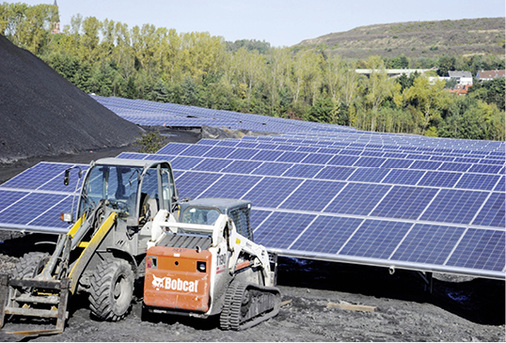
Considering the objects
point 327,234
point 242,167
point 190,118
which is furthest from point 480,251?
point 190,118

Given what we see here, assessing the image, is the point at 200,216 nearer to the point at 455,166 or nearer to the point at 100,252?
the point at 100,252

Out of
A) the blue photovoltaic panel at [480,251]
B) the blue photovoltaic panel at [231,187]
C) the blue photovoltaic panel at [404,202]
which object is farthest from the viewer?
the blue photovoltaic panel at [231,187]

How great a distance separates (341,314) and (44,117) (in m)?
41.4

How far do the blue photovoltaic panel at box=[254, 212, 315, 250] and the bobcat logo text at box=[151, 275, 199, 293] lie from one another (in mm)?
4974

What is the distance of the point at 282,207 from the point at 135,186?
5553 millimetres

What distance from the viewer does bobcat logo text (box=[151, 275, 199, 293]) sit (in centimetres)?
1337

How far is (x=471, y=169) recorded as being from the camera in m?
26.1

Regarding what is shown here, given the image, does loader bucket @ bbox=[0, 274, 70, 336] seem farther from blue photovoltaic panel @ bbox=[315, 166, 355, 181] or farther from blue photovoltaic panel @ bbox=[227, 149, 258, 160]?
blue photovoltaic panel @ bbox=[227, 149, 258, 160]

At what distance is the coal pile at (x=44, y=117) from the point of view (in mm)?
47781

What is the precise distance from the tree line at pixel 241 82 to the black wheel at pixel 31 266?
97.5 m

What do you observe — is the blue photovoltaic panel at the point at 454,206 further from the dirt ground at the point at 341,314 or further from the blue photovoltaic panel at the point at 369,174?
the blue photovoltaic panel at the point at 369,174

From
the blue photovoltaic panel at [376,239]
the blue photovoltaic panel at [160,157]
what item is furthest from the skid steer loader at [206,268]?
the blue photovoltaic panel at [160,157]

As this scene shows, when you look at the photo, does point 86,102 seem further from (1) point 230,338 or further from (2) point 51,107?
(1) point 230,338

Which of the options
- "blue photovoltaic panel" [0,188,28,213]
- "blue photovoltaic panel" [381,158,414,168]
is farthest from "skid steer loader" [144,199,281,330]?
"blue photovoltaic panel" [381,158,414,168]
